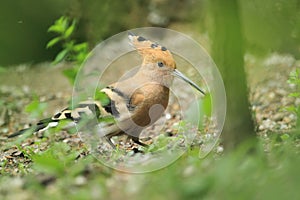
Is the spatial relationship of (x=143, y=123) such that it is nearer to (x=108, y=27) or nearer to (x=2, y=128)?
(x=2, y=128)

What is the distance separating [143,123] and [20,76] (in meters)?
3.88

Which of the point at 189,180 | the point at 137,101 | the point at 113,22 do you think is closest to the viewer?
the point at 189,180

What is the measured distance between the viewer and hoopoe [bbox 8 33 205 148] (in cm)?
547

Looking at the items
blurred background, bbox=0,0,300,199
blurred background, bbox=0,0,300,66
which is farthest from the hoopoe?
blurred background, bbox=0,0,300,66

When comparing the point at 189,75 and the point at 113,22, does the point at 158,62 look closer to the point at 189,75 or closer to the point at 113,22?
the point at 189,75

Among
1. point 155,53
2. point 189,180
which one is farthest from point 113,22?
point 189,180

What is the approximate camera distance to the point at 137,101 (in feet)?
18.0

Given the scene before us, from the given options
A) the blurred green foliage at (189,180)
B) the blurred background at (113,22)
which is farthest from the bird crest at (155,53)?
the blurred background at (113,22)

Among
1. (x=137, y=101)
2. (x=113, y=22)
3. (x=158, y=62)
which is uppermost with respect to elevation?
(x=113, y=22)

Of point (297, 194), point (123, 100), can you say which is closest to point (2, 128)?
point (123, 100)

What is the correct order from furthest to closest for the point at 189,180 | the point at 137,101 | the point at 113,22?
the point at 113,22, the point at 137,101, the point at 189,180

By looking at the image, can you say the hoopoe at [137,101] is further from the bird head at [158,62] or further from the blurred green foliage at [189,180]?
the blurred green foliage at [189,180]

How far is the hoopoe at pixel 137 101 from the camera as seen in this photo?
5469 mm

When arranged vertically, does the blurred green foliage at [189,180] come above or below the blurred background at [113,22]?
below
